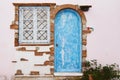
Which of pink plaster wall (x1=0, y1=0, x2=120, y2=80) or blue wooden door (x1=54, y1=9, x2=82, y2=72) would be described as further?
blue wooden door (x1=54, y1=9, x2=82, y2=72)

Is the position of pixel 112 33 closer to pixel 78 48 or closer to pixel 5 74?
pixel 78 48

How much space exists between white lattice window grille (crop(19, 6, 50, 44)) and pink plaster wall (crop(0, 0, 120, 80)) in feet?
1.16

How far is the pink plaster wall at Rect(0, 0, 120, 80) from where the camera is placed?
10.2 meters

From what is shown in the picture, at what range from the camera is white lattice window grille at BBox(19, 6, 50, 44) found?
10.3 m

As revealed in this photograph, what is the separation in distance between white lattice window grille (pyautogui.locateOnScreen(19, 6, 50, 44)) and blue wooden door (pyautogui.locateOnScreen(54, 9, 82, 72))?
0.35m

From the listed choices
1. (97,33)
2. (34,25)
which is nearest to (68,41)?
(97,33)

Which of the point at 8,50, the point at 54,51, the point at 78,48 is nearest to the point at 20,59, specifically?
the point at 8,50

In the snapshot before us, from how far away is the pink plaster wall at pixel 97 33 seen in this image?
10.2m

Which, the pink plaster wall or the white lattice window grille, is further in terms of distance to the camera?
the white lattice window grille

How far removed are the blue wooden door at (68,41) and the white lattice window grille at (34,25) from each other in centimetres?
35

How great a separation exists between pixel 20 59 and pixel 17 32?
845 millimetres

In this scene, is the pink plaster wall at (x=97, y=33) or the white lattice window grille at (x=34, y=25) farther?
the white lattice window grille at (x=34, y=25)

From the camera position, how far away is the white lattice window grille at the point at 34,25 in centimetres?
1030

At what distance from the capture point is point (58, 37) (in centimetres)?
1030
